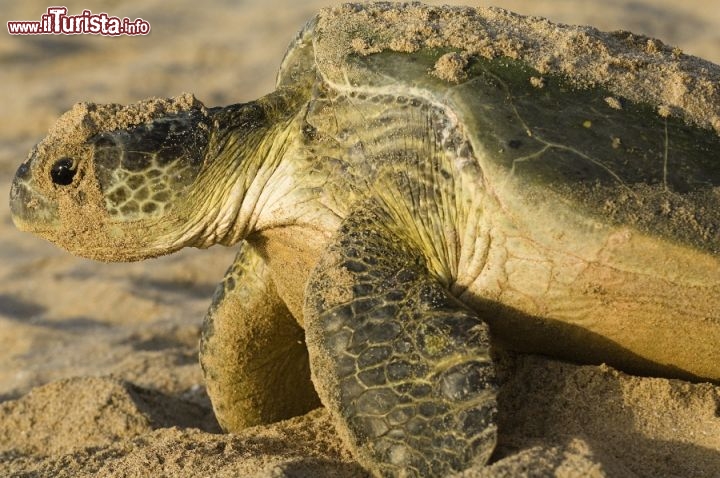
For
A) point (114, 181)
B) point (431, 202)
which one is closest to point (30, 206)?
point (114, 181)

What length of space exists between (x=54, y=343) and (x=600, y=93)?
3523 mm

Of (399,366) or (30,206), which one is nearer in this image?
(399,366)

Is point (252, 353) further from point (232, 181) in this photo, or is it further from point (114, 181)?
point (114, 181)

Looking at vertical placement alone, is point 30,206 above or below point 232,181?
below

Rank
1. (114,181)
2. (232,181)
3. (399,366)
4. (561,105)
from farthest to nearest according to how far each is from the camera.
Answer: (232,181) < (114,181) < (561,105) < (399,366)

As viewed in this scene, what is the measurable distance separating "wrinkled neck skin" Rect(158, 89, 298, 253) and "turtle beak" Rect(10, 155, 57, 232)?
0.39m

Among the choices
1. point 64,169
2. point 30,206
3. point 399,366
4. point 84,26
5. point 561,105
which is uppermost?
point 84,26

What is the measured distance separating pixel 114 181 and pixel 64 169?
183 mm

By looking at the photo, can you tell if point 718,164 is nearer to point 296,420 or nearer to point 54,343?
point 296,420

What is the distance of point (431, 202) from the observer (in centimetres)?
277

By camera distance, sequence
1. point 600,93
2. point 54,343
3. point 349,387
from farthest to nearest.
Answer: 1. point 54,343
2. point 600,93
3. point 349,387

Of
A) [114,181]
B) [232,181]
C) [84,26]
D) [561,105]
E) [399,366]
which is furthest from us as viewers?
[84,26]

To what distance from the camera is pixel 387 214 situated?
2832 millimetres

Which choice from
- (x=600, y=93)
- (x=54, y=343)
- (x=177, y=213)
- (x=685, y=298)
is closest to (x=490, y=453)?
(x=685, y=298)
